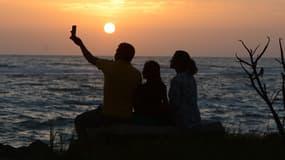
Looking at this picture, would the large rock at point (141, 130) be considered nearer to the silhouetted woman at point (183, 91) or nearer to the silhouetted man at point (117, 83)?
the silhouetted woman at point (183, 91)

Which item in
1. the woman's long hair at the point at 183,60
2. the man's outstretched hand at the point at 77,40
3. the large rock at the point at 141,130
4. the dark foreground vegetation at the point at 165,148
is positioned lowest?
the dark foreground vegetation at the point at 165,148

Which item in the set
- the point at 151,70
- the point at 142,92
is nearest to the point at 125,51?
the point at 151,70

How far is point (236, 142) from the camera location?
7.91m

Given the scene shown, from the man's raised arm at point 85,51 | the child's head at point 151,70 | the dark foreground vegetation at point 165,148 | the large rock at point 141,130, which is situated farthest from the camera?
the child's head at point 151,70

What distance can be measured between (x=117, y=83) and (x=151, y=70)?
48 centimetres

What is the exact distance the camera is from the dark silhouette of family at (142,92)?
7875 millimetres

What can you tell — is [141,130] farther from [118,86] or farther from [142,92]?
[118,86]

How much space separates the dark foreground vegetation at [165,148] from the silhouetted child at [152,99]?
36cm

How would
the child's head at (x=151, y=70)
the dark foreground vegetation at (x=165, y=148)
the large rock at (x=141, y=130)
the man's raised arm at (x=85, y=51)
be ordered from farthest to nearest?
the child's head at (x=151, y=70) → the man's raised arm at (x=85, y=51) → the large rock at (x=141, y=130) → the dark foreground vegetation at (x=165, y=148)

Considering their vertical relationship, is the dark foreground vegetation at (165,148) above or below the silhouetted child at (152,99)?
below

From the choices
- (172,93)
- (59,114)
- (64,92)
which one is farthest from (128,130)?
(64,92)

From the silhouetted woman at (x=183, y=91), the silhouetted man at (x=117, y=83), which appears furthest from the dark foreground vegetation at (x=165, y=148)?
the silhouetted man at (x=117, y=83)

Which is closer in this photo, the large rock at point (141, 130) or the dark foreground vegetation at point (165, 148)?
the dark foreground vegetation at point (165, 148)

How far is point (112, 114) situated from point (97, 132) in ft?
1.06
